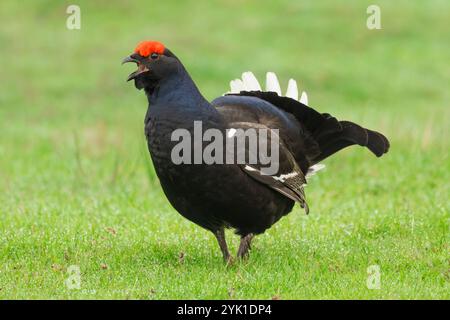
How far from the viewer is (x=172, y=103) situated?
6695mm

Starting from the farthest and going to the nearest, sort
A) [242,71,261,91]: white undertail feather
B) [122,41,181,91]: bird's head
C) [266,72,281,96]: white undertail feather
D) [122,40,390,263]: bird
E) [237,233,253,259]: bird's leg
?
1. [266,72,281,96]: white undertail feather
2. [242,71,261,91]: white undertail feather
3. [237,233,253,259]: bird's leg
4. [122,41,181,91]: bird's head
5. [122,40,390,263]: bird

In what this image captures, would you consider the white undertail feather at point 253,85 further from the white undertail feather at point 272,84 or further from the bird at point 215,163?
the bird at point 215,163

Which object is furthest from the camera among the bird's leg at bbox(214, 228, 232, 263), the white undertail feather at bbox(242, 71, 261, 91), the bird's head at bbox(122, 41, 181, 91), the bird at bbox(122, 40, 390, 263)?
the white undertail feather at bbox(242, 71, 261, 91)

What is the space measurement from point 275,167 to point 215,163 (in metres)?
0.71

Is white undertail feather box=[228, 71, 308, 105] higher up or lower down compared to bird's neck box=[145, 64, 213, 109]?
higher up

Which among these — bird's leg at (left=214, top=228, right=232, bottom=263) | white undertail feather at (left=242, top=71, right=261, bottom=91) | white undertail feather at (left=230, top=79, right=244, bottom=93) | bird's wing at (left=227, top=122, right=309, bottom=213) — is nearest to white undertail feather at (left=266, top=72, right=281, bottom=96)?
white undertail feather at (left=242, top=71, right=261, bottom=91)

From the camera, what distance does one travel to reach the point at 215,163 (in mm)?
6633

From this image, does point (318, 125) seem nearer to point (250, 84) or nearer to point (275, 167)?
point (250, 84)

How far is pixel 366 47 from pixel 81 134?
9629 millimetres

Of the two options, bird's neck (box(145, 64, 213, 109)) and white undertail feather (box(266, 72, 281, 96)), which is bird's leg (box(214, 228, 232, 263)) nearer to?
bird's neck (box(145, 64, 213, 109))

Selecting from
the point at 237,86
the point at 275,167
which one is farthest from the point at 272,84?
the point at 275,167

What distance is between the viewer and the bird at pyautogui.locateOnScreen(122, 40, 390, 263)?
21.7 feet
